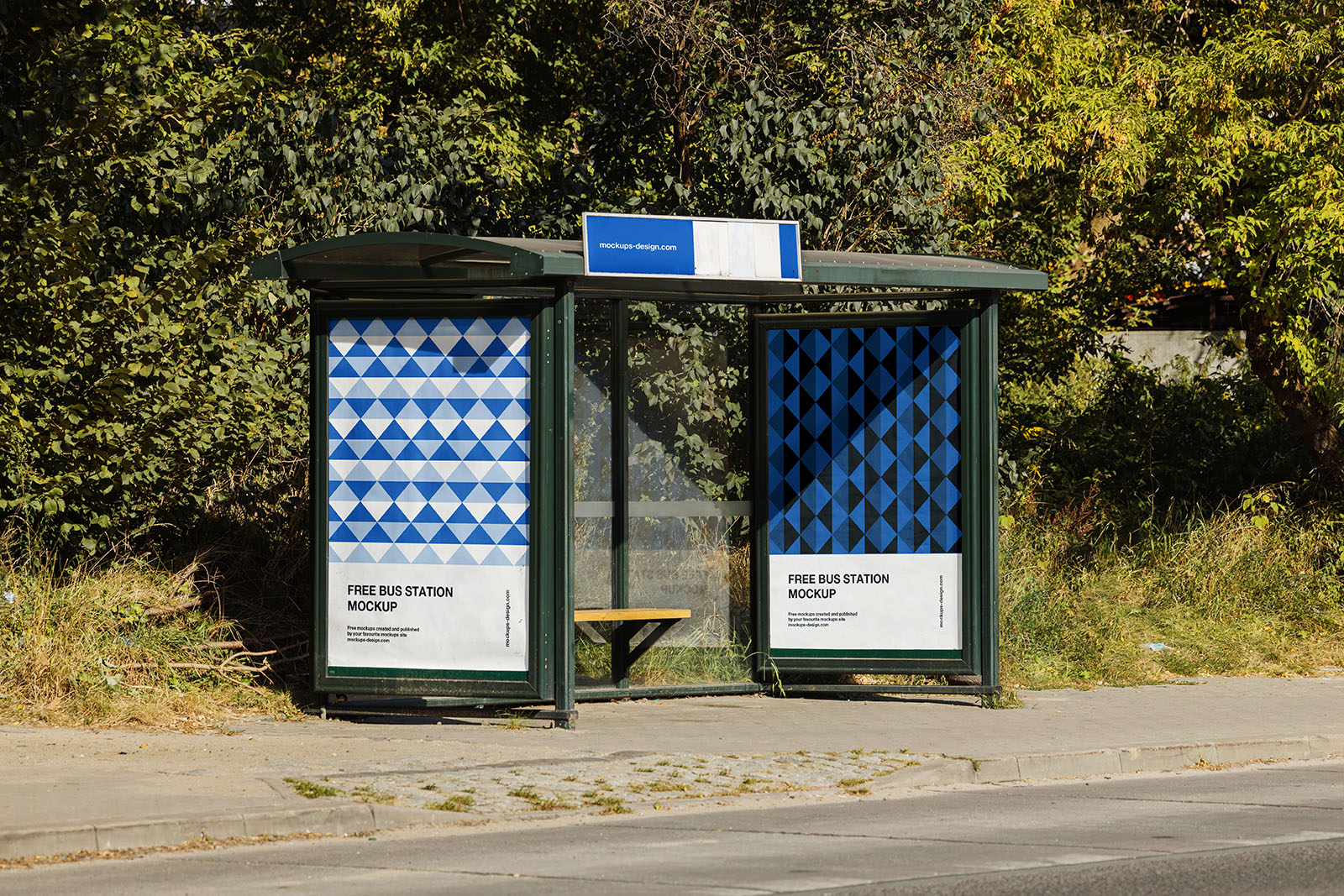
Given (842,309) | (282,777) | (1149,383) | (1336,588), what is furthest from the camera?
(1149,383)

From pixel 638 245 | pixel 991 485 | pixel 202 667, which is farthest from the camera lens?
pixel 991 485

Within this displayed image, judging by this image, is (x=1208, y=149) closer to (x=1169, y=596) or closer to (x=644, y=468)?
(x=1169, y=596)

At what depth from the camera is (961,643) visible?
11852mm

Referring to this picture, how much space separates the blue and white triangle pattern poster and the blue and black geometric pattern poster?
253 cm

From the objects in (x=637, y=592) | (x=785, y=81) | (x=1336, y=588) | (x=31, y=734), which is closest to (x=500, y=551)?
(x=637, y=592)

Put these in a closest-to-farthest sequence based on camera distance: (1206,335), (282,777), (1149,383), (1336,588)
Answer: (282,777)
(1336,588)
(1149,383)
(1206,335)

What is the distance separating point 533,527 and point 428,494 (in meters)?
0.75

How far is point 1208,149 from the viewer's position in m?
15.6

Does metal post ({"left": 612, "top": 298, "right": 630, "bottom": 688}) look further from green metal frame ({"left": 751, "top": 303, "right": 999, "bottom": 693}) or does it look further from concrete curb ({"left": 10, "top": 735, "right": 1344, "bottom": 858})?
concrete curb ({"left": 10, "top": 735, "right": 1344, "bottom": 858})

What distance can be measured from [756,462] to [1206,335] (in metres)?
13.0

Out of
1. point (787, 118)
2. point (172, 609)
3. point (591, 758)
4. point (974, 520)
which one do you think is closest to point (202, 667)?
point (172, 609)

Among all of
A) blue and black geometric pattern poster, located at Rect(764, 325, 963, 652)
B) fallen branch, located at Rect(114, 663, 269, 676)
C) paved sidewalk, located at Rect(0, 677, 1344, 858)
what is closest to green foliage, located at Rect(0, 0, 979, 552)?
blue and black geometric pattern poster, located at Rect(764, 325, 963, 652)

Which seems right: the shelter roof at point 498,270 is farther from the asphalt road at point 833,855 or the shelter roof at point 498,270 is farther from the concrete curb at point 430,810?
the asphalt road at point 833,855

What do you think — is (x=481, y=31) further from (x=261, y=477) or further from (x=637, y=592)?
(x=637, y=592)
